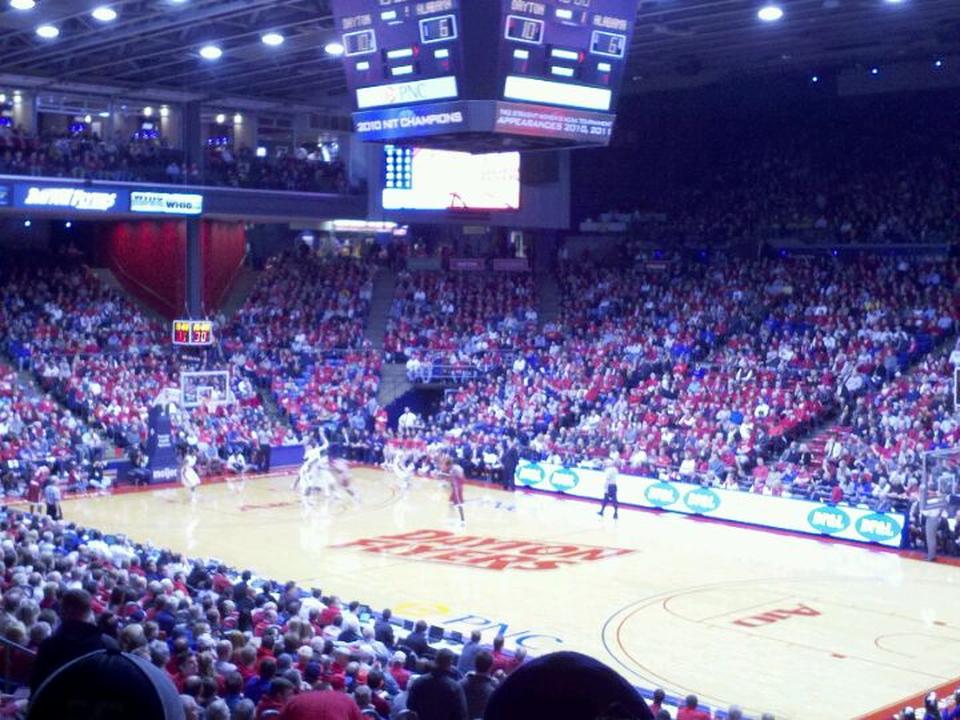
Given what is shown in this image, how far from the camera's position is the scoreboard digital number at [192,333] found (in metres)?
38.5

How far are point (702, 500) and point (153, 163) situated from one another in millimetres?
21191

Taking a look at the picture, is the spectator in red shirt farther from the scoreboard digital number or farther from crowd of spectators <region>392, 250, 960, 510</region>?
the scoreboard digital number

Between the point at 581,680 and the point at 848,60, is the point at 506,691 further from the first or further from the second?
the point at 848,60

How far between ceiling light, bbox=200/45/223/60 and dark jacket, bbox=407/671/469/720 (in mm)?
27793

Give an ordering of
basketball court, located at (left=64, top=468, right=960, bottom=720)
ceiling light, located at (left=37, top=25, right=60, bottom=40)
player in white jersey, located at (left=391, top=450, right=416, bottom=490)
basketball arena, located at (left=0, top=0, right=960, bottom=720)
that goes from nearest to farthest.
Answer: basketball arena, located at (left=0, top=0, right=960, bottom=720)
basketball court, located at (left=64, top=468, right=960, bottom=720)
ceiling light, located at (left=37, top=25, right=60, bottom=40)
player in white jersey, located at (left=391, top=450, right=416, bottom=490)

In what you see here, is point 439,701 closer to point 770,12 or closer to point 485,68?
point 485,68

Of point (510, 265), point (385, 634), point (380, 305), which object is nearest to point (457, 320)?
point (380, 305)

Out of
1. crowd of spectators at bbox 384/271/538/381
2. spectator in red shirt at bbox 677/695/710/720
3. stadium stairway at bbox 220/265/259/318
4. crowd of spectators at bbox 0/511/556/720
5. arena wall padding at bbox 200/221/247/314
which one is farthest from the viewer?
stadium stairway at bbox 220/265/259/318

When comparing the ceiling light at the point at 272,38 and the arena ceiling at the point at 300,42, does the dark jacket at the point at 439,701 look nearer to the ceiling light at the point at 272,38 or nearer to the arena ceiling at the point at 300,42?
the arena ceiling at the point at 300,42

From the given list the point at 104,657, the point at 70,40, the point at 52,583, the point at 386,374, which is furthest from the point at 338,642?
the point at 386,374

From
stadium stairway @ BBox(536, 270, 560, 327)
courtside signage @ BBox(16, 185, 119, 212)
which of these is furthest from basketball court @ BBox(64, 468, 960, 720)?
stadium stairway @ BBox(536, 270, 560, 327)

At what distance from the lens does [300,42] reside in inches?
1367

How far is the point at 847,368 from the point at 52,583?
24.0 meters

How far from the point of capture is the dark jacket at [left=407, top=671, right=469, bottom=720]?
893 centimetres
